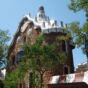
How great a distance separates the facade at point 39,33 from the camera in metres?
29.1

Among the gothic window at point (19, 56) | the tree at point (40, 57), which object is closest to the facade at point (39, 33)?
the gothic window at point (19, 56)

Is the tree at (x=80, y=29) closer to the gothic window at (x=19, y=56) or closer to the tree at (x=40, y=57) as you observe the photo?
the tree at (x=40, y=57)

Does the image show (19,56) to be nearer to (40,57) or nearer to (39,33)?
(39,33)

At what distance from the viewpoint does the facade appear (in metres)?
29.1

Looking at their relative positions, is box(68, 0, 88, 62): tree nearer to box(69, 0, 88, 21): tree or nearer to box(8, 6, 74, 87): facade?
box(69, 0, 88, 21): tree

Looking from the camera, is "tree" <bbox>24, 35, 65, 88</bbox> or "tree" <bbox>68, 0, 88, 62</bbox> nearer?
"tree" <bbox>68, 0, 88, 62</bbox>

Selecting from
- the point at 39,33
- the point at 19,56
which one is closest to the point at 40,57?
the point at 39,33

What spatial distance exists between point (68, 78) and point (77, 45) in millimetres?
6861

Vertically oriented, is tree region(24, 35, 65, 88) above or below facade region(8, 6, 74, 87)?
below

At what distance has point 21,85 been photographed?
101 feet

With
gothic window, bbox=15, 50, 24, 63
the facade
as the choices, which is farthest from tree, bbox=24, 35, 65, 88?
gothic window, bbox=15, 50, 24, 63

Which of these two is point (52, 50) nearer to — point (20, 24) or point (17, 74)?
point (17, 74)

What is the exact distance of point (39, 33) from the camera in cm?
3003

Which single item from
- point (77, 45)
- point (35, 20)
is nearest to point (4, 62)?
point (35, 20)
